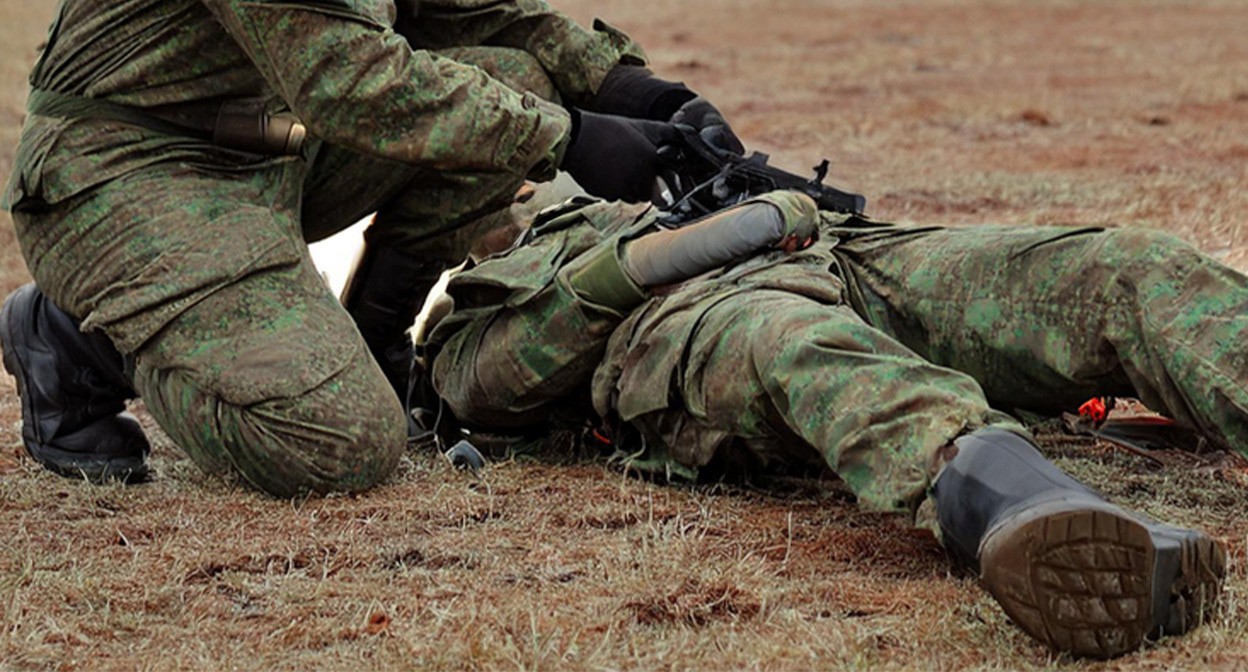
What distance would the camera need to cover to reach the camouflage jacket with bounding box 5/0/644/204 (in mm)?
3596

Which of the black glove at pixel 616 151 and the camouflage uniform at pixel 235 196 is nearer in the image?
the camouflage uniform at pixel 235 196

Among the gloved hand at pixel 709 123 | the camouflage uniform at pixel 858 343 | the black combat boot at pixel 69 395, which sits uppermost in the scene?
the gloved hand at pixel 709 123

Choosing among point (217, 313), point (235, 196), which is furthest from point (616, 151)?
point (217, 313)

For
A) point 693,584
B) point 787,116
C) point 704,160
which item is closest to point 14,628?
point 693,584

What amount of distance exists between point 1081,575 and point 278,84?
2.03 m

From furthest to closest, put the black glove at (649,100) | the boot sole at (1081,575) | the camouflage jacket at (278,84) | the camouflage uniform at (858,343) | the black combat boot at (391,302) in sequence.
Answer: the black combat boot at (391,302)
the black glove at (649,100)
the camouflage jacket at (278,84)
the camouflage uniform at (858,343)
the boot sole at (1081,575)

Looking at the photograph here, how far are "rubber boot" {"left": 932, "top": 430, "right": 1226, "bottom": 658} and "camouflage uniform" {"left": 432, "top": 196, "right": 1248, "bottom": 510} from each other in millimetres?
180

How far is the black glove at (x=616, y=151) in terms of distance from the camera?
4.01 m

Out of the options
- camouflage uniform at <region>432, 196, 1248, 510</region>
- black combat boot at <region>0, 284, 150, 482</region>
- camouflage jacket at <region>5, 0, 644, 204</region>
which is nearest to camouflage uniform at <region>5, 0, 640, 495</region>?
camouflage jacket at <region>5, 0, 644, 204</region>

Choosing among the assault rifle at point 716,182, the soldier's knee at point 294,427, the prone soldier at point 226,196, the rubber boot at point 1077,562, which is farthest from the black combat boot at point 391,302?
the rubber boot at point 1077,562

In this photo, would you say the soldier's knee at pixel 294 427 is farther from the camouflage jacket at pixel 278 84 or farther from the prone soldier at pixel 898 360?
the camouflage jacket at pixel 278 84

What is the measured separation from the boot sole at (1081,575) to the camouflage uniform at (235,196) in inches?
65.5

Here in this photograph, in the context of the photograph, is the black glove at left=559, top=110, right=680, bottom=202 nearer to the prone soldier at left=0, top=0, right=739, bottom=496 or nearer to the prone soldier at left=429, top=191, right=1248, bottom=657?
the prone soldier at left=0, top=0, right=739, bottom=496

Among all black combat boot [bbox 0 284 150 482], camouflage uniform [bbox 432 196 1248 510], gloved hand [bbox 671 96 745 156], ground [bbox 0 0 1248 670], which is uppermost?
gloved hand [bbox 671 96 745 156]
